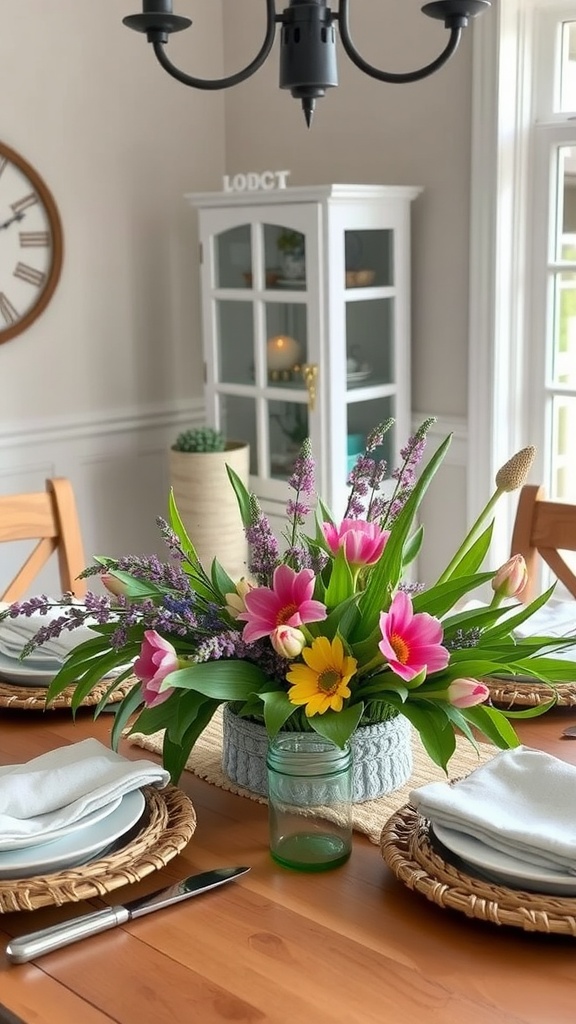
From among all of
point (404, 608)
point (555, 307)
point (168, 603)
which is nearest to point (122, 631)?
point (168, 603)

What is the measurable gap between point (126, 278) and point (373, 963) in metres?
2.80

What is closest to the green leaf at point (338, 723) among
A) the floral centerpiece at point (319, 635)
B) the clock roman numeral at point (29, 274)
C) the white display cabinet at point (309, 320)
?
the floral centerpiece at point (319, 635)

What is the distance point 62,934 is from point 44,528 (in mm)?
1195

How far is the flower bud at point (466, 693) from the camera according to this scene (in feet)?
3.65

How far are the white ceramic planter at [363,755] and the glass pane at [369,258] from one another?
6.48 ft

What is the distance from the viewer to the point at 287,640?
3.66ft

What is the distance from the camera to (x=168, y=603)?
1.20 meters

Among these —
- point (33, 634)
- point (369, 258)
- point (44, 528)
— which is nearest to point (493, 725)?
point (33, 634)

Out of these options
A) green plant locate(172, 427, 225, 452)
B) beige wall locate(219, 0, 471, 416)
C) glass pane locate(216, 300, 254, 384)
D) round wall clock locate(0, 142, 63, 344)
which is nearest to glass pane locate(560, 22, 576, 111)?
beige wall locate(219, 0, 471, 416)

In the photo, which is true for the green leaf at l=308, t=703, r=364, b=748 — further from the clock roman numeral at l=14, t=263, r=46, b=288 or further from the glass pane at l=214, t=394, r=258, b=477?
the clock roman numeral at l=14, t=263, r=46, b=288

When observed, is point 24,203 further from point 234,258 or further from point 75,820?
point 75,820

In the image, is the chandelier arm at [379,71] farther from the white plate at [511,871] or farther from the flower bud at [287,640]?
the white plate at [511,871]

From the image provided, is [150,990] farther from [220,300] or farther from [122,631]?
[220,300]

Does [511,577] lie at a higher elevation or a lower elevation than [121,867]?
higher
